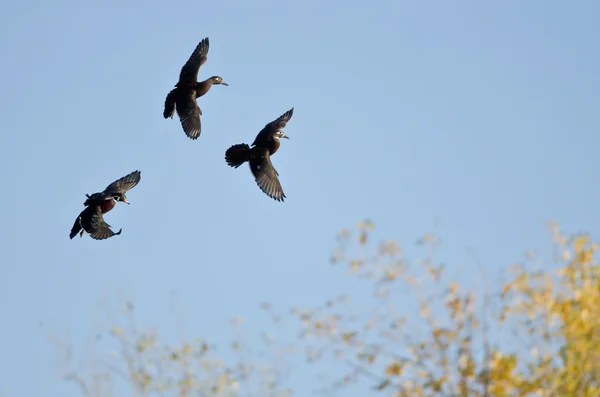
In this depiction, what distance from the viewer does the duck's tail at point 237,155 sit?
72.0ft

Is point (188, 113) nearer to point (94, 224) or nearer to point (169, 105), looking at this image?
point (169, 105)

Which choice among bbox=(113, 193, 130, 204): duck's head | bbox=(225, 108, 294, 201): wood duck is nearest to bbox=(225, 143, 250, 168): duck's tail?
A: bbox=(225, 108, 294, 201): wood duck

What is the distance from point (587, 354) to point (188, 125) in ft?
39.8

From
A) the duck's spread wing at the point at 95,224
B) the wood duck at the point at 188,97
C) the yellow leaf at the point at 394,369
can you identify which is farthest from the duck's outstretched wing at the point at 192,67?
the yellow leaf at the point at 394,369

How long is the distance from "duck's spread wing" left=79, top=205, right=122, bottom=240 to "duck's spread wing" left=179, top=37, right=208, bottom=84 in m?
2.82

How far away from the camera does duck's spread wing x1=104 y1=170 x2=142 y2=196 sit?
22594mm

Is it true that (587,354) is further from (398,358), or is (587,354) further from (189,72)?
(189,72)

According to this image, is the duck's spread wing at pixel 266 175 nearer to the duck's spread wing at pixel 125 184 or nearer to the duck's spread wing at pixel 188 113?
the duck's spread wing at pixel 188 113

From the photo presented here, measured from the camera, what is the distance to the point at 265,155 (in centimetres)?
2236

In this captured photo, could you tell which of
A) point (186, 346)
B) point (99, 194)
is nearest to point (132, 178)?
point (99, 194)

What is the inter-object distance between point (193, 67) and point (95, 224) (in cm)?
334

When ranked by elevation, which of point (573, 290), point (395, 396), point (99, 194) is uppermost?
point (99, 194)

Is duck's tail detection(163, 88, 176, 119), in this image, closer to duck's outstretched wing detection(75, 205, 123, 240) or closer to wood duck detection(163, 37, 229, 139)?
wood duck detection(163, 37, 229, 139)

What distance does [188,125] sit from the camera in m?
22.5
